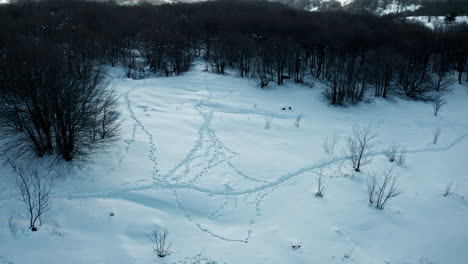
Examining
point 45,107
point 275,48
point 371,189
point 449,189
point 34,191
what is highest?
point 275,48

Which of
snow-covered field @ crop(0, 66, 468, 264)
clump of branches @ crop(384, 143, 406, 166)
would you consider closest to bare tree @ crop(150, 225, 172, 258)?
snow-covered field @ crop(0, 66, 468, 264)

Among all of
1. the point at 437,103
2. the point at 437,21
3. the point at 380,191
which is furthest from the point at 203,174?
the point at 437,21

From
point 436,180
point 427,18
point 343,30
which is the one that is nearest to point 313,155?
point 436,180

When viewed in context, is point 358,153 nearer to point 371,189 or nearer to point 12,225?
point 371,189

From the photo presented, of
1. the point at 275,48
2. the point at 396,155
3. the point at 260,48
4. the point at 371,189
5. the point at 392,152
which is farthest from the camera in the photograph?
the point at 260,48

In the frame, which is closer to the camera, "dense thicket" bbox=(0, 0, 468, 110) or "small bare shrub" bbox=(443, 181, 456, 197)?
"small bare shrub" bbox=(443, 181, 456, 197)

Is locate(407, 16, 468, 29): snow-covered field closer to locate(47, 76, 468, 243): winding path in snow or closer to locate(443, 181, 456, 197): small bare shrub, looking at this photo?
locate(443, 181, 456, 197): small bare shrub

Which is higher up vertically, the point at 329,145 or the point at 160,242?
the point at 329,145

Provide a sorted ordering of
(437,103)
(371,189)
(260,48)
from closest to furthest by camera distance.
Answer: (371,189), (437,103), (260,48)
